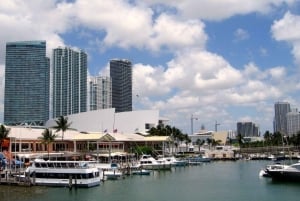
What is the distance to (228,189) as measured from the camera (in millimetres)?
73812

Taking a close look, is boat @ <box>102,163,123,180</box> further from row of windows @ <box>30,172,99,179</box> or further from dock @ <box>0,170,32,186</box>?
dock @ <box>0,170,32,186</box>

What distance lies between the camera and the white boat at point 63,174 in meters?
72.0

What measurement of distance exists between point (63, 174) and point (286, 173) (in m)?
40.6

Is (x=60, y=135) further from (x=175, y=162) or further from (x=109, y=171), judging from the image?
(x=109, y=171)

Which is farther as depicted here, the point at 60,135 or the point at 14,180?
the point at 60,135

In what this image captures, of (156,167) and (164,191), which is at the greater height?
(156,167)

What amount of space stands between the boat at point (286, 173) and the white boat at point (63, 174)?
111 ft

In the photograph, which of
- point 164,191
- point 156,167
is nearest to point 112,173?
point 164,191

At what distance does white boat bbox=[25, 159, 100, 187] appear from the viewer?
72.0 m

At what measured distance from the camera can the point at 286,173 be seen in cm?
8238

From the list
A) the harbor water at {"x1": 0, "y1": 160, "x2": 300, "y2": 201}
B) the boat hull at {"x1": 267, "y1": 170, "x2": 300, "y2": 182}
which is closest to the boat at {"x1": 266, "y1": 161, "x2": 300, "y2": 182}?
the boat hull at {"x1": 267, "y1": 170, "x2": 300, "y2": 182}

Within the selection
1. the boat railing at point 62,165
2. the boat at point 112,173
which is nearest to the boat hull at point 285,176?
the boat at point 112,173

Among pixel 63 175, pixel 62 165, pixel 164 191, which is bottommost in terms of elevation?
pixel 164 191

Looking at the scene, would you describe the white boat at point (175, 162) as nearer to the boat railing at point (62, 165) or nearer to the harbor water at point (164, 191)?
the harbor water at point (164, 191)
